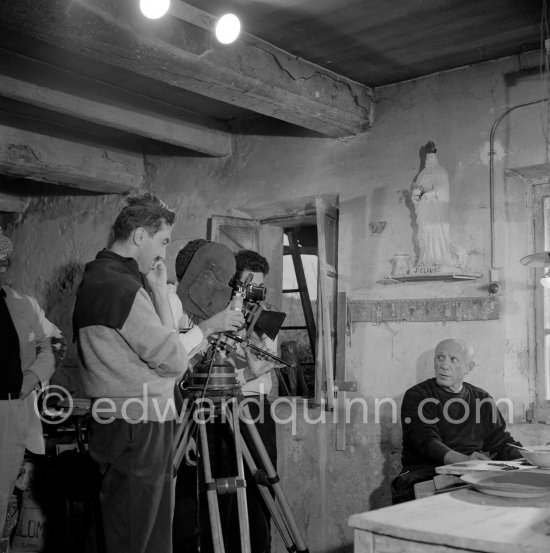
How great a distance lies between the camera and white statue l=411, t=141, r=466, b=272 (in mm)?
3771

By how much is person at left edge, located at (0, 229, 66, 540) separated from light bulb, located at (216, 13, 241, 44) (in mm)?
1305

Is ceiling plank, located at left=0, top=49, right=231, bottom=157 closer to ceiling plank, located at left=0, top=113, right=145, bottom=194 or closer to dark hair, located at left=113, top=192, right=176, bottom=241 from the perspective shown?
ceiling plank, located at left=0, top=113, right=145, bottom=194

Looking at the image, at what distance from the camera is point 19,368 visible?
320cm

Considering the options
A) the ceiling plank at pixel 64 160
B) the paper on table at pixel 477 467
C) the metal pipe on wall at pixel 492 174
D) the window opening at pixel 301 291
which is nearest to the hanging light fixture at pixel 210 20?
the metal pipe on wall at pixel 492 174

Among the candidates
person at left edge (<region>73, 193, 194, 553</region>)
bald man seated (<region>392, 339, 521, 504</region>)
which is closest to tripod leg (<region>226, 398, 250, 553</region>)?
person at left edge (<region>73, 193, 194, 553</region>)

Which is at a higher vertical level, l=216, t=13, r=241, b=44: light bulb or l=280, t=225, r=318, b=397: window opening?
l=216, t=13, r=241, b=44: light bulb

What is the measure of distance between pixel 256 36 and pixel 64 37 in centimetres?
103

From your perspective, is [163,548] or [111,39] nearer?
[163,548]

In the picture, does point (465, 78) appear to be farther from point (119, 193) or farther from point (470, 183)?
point (119, 193)

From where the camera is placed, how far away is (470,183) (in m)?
3.84

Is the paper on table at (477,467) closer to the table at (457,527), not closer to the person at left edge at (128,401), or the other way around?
the table at (457,527)

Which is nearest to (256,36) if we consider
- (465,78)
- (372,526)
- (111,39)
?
(111,39)

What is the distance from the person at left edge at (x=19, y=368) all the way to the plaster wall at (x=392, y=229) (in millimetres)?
1624

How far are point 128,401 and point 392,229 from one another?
2.25 meters
